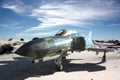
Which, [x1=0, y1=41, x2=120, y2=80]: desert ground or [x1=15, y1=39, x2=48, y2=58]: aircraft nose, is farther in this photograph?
[x1=0, y1=41, x2=120, y2=80]: desert ground

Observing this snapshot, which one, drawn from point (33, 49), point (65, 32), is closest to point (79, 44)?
point (65, 32)

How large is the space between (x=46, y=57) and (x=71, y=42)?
3294mm

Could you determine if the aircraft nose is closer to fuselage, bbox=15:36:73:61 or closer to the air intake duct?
fuselage, bbox=15:36:73:61

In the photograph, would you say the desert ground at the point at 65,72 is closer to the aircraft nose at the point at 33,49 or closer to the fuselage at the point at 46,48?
the fuselage at the point at 46,48

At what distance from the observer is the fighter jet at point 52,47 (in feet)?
36.8

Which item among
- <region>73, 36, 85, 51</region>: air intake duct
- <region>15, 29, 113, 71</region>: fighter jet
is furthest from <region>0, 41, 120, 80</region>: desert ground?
<region>73, 36, 85, 51</region>: air intake duct

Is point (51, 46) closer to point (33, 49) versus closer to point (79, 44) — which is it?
point (33, 49)

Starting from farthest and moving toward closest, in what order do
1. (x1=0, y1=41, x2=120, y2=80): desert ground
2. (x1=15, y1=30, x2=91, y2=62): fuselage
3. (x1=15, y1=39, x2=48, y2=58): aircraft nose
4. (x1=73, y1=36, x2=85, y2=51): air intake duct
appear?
(x1=73, y1=36, x2=85, y2=51): air intake duct, (x1=0, y1=41, x2=120, y2=80): desert ground, (x1=15, y1=30, x2=91, y2=62): fuselage, (x1=15, y1=39, x2=48, y2=58): aircraft nose

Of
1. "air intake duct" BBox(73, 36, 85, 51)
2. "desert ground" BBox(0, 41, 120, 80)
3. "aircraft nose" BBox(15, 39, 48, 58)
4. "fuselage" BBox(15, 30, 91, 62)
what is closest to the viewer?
"aircraft nose" BBox(15, 39, 48, 58)

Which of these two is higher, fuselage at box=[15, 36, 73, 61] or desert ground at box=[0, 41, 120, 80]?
fuselage at box=[15, 36, 73, 61]

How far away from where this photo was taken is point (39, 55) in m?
11.6

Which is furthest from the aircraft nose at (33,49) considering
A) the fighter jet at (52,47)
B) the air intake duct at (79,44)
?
the air intake duct at (79,44)

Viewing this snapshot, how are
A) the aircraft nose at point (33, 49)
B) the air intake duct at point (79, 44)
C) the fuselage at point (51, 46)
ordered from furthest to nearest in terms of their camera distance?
the air intake duct at point (79, 44)
the fuselage at point (51, 46)
the aircraft nose at point (33, 49)

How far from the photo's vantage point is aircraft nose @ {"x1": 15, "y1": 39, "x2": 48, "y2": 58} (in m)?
11.1
